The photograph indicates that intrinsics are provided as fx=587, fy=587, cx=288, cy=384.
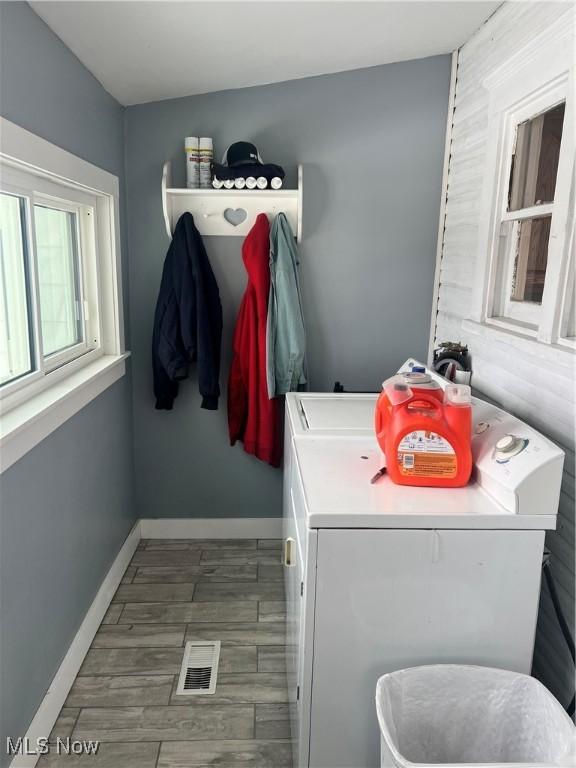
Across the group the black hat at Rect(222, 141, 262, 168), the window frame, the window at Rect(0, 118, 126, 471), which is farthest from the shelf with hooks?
the window frame

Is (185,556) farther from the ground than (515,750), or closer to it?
closer to it

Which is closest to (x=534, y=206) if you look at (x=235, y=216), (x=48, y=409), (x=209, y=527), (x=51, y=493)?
(x=235, y=216)

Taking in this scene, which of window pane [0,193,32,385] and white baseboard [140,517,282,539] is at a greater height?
window pane [0,193,32,385]

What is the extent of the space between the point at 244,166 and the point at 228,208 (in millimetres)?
231

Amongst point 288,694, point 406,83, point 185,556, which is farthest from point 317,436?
point 406,83

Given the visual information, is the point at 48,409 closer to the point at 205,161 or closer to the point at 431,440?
the point at 431,440

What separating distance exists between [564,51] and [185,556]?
2.49 m

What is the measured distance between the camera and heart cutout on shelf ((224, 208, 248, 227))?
2695 mm

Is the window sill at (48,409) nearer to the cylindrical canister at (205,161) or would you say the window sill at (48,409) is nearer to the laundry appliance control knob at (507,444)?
the cylindrical canister at (205,161)

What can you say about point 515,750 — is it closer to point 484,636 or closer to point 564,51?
point 484,636

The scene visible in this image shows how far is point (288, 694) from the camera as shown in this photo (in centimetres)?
196

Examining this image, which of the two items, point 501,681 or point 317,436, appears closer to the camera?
point 501,681

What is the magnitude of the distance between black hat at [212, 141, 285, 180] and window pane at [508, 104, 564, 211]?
0.98 meters

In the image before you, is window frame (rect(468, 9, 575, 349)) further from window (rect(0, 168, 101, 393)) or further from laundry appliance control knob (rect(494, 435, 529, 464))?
window (rect(0, 168, 101, 393))
